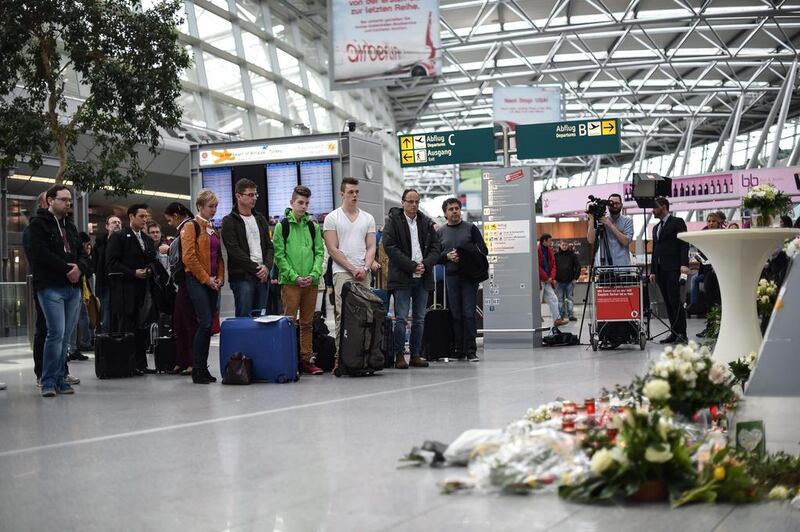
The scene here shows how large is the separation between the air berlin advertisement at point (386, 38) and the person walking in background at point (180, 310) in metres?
4.89

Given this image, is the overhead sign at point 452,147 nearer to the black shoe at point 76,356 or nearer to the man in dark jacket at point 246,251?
the man in dark jacket at point 246,251

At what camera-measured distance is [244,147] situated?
15.8m

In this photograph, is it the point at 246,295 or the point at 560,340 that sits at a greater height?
the point at 246,295

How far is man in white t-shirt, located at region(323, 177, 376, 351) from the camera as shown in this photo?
28.8 feet

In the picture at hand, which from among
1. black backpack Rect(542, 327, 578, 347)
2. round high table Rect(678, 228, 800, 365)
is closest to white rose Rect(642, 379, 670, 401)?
round high table Rect(678, 228, 800, 365)

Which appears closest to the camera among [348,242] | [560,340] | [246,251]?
[246,251]

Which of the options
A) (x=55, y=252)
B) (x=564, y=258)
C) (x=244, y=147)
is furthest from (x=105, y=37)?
(x=564, y=258)

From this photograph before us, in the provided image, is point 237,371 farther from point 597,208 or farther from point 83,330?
point 83,330

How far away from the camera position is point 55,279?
7438mm

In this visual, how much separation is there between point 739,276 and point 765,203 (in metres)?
0.73

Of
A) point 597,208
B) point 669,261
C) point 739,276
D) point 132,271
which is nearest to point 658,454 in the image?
point 739,276

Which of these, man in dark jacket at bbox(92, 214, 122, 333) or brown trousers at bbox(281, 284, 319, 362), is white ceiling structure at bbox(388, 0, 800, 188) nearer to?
man in dark jacket at bbox(92, 214, 122, 333)

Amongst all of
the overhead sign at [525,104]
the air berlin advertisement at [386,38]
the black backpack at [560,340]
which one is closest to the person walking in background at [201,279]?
the black backpack at [560,340]

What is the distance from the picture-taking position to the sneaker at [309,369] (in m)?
8.88
